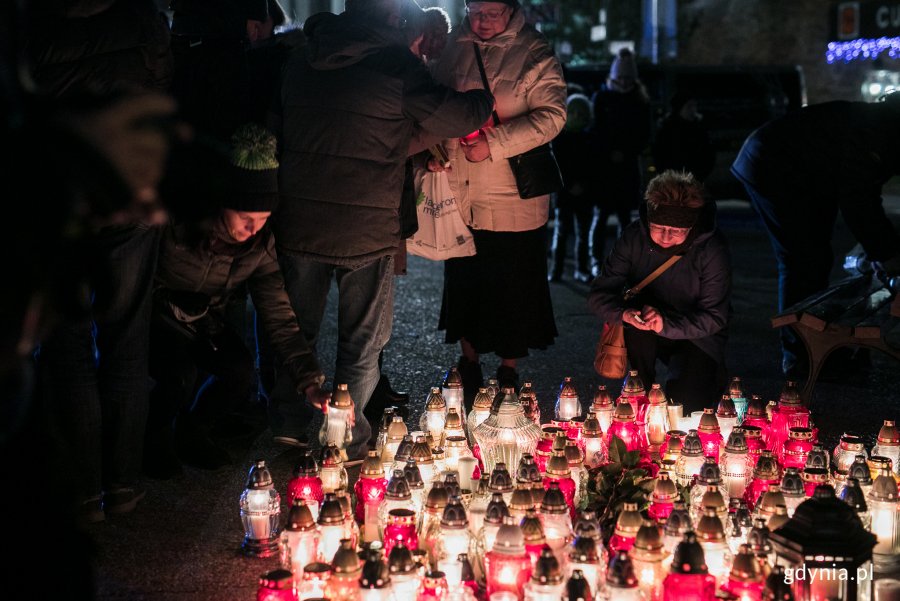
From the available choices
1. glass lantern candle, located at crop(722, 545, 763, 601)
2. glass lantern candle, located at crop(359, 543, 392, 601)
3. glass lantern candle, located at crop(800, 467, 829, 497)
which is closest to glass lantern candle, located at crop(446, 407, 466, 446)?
glass lantern candle, located at crop(800, 467, 829, 497)

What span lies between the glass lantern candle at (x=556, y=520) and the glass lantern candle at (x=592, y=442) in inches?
38.5

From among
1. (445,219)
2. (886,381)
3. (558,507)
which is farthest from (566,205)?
(558,507)

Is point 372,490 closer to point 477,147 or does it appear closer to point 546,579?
point 546,579

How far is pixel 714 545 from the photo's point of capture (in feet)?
11.7

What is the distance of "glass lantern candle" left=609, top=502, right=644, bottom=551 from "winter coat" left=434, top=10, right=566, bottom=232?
2.47 metres

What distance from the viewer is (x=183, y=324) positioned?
5.01 meters

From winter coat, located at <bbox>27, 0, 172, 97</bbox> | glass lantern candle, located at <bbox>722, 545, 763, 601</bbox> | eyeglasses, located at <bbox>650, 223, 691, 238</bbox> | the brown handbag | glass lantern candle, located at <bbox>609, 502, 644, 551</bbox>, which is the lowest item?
glass lantern candle, located at <bbox>722, 545, 763, 601</bbox>

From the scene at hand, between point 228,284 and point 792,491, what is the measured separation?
2402 millimetres

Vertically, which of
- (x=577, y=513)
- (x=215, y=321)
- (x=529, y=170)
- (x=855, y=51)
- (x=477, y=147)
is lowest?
(x=577, y=513)

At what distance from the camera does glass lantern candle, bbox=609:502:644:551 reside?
3.64 meters

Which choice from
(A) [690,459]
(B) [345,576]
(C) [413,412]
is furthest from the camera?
(C) [413,412]

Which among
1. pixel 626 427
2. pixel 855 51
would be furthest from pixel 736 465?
pixel 855 51

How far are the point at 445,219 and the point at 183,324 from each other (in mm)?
1480

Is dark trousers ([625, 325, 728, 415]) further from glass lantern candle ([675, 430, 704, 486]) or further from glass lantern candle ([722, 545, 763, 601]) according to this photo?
glass lantern candle ([722, 545, 763, 601])
